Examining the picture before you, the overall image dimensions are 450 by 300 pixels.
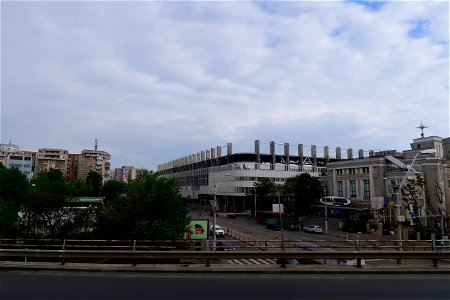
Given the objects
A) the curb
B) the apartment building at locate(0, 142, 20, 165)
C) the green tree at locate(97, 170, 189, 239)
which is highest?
the apartment building at locate(0, 142, 20, 165)

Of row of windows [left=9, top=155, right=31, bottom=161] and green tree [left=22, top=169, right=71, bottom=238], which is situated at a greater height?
row of windows [left=9, top=155, right=31, bottom=161]

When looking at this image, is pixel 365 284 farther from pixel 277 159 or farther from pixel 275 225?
pixel 277 159

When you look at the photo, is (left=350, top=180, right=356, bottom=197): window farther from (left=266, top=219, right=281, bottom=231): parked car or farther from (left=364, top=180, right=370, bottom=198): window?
(left=266, top=219, right=281, bottom=231): parked car

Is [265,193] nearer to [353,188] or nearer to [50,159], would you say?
[353,188]

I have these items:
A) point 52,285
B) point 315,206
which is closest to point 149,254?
point 52,285

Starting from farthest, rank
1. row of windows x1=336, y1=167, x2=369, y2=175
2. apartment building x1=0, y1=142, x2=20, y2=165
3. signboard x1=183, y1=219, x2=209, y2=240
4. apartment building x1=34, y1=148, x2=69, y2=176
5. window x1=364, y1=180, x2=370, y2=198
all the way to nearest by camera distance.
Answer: apartment building x1=34, y1=148, x2=69, y2=176 → apartment building x1=0, y1=142, x2=20, y2=165 → row of windows x1=336, y1=167, x2=369, y2=175 → window x1=364, y1=180, x2=370, y2=198 → signboard x1=183, y1=219, x2=209, y2=240

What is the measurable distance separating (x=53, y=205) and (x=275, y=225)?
4298cm

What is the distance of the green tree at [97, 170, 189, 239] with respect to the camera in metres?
25.8

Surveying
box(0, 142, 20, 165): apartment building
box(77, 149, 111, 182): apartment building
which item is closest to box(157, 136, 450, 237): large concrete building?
box(77, 149, 111, 182): apartment building

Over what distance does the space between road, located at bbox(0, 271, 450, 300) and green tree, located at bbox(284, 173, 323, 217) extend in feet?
226

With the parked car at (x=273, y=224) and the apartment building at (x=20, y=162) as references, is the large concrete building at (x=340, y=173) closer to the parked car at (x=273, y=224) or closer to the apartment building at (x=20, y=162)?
the parked car at (x=273, y=224)

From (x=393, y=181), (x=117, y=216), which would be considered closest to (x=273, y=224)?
(x=393, y=181)

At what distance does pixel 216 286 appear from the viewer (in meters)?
9.45

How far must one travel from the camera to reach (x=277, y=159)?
111438 mm
